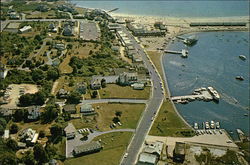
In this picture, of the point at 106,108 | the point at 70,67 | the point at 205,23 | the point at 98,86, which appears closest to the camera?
the point at 106,108

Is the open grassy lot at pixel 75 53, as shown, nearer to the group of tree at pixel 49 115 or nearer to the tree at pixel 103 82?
the tree at pixel 103 82

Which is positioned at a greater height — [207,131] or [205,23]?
[205,23]

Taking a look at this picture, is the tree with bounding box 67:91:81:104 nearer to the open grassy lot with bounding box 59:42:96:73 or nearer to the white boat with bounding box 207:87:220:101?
the open grassy lot with bounding box 59:42:96:73

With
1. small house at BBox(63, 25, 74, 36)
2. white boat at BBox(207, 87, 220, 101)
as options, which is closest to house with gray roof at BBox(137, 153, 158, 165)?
white boat at BBox(207, 87, 220, 101)

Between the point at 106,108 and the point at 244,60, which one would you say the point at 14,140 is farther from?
the point at 244,60

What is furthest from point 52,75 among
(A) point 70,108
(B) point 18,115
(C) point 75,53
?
(B) point 18,115

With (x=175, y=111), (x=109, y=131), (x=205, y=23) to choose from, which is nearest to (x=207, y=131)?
(x=175, y=111)
